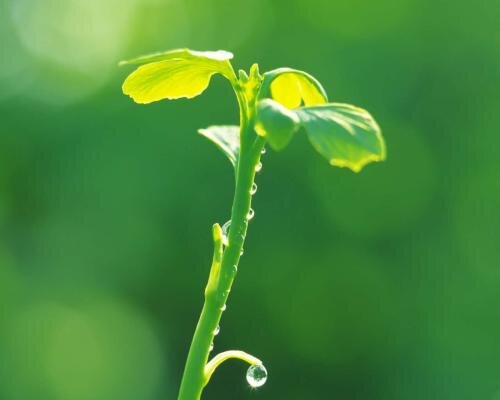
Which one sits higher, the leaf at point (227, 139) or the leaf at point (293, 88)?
the leaf at point (293, 88)

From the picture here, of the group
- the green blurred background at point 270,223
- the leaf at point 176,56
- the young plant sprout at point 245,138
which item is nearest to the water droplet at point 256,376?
the young plant sprout at point 245,138

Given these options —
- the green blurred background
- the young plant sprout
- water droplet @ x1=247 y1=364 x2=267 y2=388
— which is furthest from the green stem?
the green blurred background

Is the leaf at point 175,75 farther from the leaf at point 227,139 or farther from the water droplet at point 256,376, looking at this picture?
the water droplet at point 256,376

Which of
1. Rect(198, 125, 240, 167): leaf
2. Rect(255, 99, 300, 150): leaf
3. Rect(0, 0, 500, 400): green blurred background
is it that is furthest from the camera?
Rect(0, 0, 500, 400): green blurred background

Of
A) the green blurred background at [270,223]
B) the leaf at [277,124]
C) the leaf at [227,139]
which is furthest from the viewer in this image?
the green blurred background at [270,223]

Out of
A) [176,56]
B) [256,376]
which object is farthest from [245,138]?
[256,376]

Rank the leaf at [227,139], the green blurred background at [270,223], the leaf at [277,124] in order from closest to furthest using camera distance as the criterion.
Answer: the leaf at [277,124]
the leaf at [227,139]
the green blurred background at [270,223]

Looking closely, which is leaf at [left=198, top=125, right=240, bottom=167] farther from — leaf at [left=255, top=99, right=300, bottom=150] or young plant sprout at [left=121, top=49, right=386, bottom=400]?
leaf at [left=255, top=99, right=300, bottom=150]

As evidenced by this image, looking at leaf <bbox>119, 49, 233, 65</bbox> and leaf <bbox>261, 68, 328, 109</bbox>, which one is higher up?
leaf <bbox>119, 49, 233, 65</bbox>

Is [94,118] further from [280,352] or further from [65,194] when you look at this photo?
[280,352]
